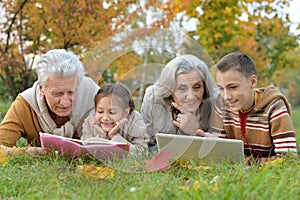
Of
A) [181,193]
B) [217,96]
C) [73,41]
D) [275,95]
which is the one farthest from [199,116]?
[73,41]

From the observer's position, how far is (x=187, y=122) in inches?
131

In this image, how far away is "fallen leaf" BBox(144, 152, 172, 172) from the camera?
2.83 m

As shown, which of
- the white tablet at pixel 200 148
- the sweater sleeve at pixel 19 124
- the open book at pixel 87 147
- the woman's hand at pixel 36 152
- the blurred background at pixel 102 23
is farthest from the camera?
the blurred background at pixel 102 23

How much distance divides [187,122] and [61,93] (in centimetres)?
89

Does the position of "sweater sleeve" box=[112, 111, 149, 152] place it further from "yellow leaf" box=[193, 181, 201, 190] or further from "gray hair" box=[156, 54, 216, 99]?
"yellow leaf" box=[193, 181, 201, 190]

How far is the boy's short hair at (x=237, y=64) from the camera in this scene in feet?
10.7

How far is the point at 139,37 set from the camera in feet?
10.3

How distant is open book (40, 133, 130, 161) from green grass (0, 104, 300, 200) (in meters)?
0.07

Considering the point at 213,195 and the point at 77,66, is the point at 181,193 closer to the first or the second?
the point at 213,195

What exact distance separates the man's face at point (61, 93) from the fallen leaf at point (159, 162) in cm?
83

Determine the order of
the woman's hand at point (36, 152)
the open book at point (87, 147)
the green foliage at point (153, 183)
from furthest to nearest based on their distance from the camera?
the woman's hand at point (36, 152)
the open book at point (87, 147)
the green foliage at point (153, 183)

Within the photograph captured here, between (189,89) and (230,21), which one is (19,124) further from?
(230,21)

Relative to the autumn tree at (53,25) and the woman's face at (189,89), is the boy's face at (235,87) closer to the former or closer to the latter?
the woman's face at (189,89)

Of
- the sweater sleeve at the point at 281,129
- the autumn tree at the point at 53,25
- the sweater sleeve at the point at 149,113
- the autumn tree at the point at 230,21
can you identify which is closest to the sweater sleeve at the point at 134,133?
the sweater sleeve at the point at 149,113
